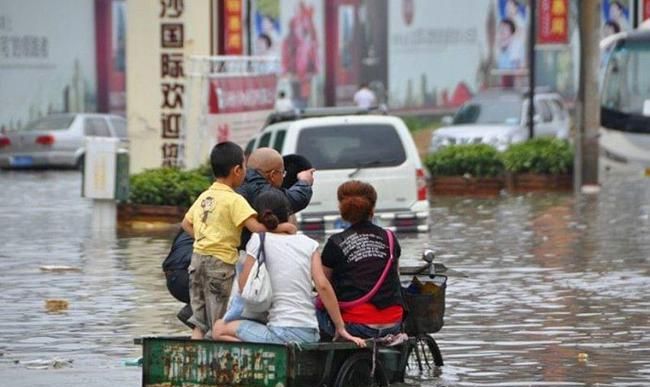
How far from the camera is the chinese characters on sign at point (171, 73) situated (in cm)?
2792

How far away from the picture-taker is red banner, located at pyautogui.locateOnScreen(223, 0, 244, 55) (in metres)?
35.4

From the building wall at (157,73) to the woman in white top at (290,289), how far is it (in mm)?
16084

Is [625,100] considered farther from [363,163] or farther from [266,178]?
[266,178]

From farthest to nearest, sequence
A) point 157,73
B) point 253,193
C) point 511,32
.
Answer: point 511,32 < point 157,73 < point 253,193

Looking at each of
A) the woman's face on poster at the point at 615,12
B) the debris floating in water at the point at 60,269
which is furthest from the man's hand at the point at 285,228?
the woman's face on poster at the point at 615,12

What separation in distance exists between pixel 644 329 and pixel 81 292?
5403mm

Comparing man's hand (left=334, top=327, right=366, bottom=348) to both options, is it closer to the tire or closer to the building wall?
the tire

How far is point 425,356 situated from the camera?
13.6 m

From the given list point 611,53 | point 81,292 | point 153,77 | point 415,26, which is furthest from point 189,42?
point 415,26

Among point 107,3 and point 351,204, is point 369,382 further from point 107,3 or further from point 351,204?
point 107,3

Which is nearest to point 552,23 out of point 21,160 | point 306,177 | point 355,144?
point 21,160

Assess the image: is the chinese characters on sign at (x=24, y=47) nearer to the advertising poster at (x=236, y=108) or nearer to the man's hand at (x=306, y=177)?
the advertising poster at (x=236, y=108)

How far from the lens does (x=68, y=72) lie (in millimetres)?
47500

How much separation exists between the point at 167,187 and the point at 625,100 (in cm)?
1373
